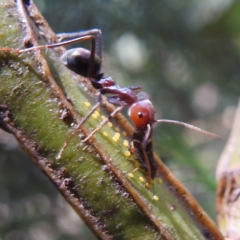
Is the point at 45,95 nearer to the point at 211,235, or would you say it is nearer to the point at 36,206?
the point at 211,235

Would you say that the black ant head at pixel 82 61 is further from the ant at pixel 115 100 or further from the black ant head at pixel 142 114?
the black ant head at pixel 142 114

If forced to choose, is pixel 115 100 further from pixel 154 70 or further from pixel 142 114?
pixel 154 70

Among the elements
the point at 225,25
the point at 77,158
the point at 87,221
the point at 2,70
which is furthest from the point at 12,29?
the point at 225,25

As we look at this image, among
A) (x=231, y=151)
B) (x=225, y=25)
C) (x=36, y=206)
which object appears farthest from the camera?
(x=225, y=25)

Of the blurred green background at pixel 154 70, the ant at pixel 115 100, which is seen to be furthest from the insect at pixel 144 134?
the blurred green background at pixel 154 70

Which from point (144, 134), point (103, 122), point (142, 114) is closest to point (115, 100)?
point (142, 114)

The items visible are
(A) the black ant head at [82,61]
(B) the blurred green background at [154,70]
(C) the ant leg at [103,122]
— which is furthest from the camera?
(B) the blurred green background at [154,70]

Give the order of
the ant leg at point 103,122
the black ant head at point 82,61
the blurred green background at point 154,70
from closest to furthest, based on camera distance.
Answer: the ant leg at point 103,122 < the black ant head at point 82,61 < the blurred green background at point 154,70
